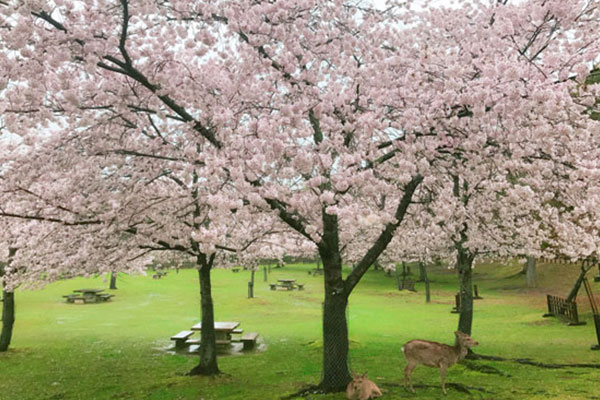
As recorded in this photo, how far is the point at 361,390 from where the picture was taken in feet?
31.0

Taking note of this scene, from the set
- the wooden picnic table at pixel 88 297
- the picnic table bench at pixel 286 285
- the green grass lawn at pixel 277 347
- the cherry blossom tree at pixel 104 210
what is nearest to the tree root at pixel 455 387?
the green grass lawn at pixel 277 347

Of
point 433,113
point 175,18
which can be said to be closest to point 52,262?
point 175,18

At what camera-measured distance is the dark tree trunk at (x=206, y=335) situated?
44.3 feet

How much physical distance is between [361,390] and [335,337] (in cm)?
143

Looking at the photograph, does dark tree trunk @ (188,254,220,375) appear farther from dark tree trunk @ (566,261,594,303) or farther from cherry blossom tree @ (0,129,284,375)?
dark tree trunk @ (566,261,594,303)

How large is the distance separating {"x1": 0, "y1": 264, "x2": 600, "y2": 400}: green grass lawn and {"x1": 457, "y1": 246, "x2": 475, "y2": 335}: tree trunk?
4.87ft

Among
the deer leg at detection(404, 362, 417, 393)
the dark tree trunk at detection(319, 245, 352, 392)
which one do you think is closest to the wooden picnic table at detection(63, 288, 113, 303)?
the dark tree trunk at detection(319, 245, 352, 392)

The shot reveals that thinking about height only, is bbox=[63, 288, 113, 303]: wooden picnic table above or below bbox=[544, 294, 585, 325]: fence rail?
below

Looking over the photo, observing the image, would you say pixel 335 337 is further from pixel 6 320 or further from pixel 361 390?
pixel 6 320

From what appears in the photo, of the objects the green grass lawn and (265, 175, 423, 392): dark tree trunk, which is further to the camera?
the green grass lawn

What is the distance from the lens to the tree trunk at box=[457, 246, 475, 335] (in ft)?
49.3

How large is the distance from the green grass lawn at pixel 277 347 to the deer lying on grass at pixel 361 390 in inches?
21.6

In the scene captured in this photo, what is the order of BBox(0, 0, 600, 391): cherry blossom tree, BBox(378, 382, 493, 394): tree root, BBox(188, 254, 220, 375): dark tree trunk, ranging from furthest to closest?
BBox(188, 254, 220, 375): dark tree trunk
BBox(378, 382, 493, 394): tree root
BBox(0, 0, 600, 391): cherry blossom tree

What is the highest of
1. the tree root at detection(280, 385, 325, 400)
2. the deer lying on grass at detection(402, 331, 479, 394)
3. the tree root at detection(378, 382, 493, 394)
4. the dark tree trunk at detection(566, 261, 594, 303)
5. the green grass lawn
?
the dark tree trunk at detection(566, 261, 594, 303)
